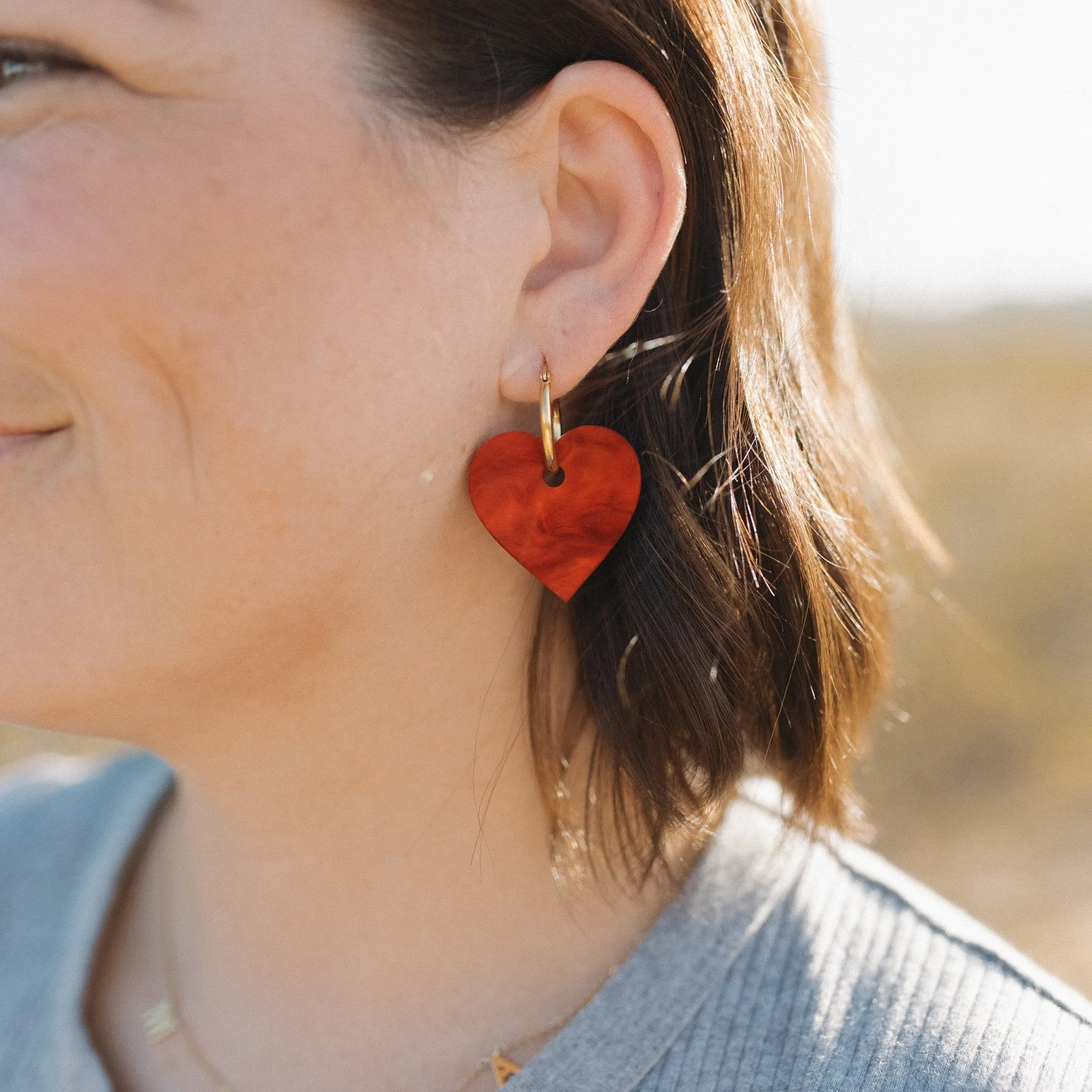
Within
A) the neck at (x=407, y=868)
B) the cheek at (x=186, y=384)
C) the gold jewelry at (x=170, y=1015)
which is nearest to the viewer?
the cheek at (x=186, y=384)

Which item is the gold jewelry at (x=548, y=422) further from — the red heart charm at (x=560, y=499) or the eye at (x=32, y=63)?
the eye at (x=32, y=63)

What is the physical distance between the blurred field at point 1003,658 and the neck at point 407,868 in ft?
6.42

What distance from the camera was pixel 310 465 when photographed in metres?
1.26

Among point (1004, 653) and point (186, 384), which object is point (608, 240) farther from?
point (1004, 653)

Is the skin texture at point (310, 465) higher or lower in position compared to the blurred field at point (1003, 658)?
higher

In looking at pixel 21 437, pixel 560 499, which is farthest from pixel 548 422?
pixel 21 437

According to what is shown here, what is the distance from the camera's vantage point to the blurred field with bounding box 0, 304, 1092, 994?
384 cm

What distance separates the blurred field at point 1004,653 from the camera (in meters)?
3.84

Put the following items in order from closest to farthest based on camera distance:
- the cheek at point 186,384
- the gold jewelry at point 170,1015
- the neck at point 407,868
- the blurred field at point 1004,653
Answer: the cheek at point 186,384, the neck at point 407,868, the gold jewelry at point 170,1015, the blurred field at point 1004,653

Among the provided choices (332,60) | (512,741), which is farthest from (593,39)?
(512,741)

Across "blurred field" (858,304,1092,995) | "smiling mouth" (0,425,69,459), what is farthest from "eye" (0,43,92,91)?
"blurred field" (858,304,1092,995)

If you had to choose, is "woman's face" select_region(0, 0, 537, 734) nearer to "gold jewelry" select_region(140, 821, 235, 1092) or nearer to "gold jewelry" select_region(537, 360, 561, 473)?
"gold jewelry" select_region(537, 360, 561, 473)

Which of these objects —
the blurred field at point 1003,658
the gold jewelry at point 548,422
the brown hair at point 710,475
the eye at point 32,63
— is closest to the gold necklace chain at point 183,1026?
the brown hair at point 710,475

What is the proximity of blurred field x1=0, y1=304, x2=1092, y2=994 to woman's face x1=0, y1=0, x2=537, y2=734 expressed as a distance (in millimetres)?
2130
